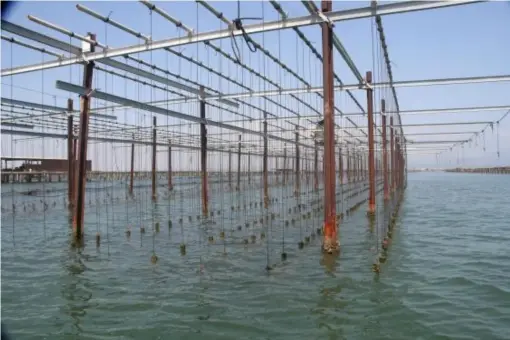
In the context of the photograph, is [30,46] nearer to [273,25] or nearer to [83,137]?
[83,137]

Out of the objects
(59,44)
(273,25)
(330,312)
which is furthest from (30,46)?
(330,312)

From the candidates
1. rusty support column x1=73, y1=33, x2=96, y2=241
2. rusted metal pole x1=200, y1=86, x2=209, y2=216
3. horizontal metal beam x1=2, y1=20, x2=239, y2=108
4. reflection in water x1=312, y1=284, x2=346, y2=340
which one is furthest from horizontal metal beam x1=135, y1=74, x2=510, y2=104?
reflection in water x1=312, y1=284, x2=346, y2=340

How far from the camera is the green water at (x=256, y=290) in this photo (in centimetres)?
539

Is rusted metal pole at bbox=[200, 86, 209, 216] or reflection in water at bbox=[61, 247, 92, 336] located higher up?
rusted metal pole at bbox=[200, 86, 209, 216]

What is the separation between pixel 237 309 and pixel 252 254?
3.76 m

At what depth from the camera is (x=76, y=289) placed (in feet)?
23.7

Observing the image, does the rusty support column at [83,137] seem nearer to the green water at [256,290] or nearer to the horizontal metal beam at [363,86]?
the green water at [256,290]

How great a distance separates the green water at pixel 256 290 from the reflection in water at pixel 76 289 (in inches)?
1.0

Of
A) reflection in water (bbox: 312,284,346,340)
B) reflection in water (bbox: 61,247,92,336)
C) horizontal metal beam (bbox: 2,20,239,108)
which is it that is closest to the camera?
reflection in water (bbox: 312,284,346,340)

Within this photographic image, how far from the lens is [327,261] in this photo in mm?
8719

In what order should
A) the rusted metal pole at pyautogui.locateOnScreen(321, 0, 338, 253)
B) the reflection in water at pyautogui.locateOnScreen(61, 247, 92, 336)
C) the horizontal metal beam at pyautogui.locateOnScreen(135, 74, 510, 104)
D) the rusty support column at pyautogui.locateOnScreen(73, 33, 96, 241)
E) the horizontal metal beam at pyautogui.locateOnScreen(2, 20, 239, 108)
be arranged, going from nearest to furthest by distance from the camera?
the reflection in water at pyautogui.locateOnScreen(61, 247, 92, 336), the horizontal metal beam at pyautogui.locateOnScreen(2, 20, 239, 108), the rusted metal pole at pyautogui.locateOnScreen(321, 0, 338, 253), the rusty support column at pyautogui.locateOnScreen(73, 33, 96, 241), the horizontal metal beam at pyautogui.locateOnScreen(135, 74, 510, 104)

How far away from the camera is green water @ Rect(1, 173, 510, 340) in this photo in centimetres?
539

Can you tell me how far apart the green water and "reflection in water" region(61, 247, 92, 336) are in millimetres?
25

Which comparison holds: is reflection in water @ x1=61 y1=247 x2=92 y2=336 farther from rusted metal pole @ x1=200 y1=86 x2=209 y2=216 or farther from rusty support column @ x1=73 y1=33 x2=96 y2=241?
rusted metal pole @ x1=200 y1=86 x2=209 y2=216
